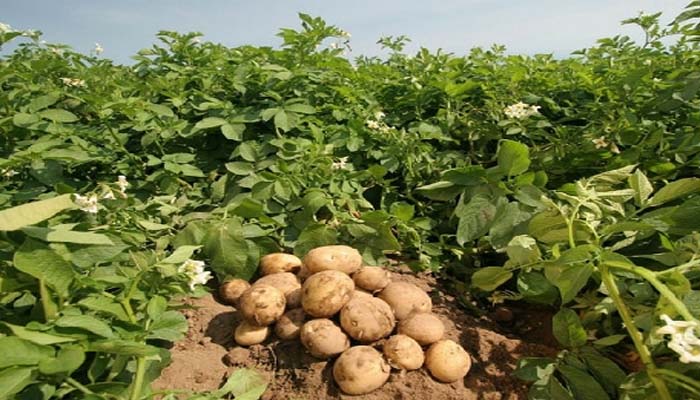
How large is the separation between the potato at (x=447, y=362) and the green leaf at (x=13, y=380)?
1.18 m

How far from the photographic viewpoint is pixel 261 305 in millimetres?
1805

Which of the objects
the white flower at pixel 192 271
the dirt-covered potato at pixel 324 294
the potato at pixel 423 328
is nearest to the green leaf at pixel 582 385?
the potato at pixel 423 328

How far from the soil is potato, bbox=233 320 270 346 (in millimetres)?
24

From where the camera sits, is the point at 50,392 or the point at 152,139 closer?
the point at 50,392

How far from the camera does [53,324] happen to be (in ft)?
3.93

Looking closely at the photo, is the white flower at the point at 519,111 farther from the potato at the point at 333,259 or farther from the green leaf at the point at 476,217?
the potato at the point at 333,259

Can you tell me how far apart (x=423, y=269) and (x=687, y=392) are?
1.14 meters

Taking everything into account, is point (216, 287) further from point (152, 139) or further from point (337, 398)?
point (152, 139)

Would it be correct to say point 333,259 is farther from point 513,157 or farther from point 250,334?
point 513,157

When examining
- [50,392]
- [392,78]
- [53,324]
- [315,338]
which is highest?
[392,78]

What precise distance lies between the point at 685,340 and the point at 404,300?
99 centimetres

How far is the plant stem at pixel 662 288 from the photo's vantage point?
1114 millimetres

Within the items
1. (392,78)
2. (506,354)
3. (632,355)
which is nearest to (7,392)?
(506,354)

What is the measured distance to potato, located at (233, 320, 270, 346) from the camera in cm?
185
